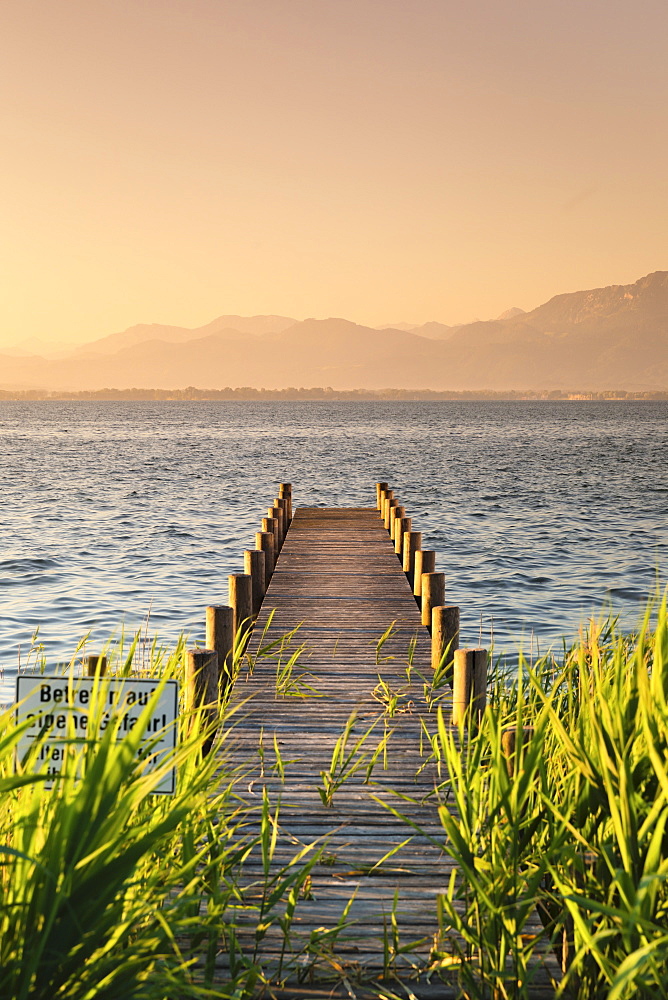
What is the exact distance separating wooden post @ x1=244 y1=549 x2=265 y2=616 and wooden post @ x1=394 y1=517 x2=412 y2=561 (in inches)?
121

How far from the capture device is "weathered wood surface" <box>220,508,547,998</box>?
12.9 feet

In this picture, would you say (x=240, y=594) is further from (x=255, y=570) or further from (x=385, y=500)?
(x=385, y=500)

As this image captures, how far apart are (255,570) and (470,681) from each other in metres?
4.96

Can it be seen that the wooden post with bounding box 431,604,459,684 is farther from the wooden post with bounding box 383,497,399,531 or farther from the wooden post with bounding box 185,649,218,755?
the wooden post with bounding box 383,497,399,531

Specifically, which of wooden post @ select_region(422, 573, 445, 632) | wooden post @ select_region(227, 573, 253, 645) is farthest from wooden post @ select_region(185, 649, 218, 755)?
wooden post @ select_region(422, 573, 445, 632)

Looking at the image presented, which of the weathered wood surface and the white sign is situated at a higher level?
A: the white sign

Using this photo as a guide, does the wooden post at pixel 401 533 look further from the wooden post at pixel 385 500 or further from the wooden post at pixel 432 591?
the wooden post at pixel 432 591

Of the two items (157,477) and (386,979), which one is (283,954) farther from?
(157,477)

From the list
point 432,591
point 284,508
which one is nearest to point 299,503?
point 284,508

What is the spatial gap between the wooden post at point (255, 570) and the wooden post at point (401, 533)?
3.07 metres

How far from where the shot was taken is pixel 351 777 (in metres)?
5.78

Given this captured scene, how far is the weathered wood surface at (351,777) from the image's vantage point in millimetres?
3926

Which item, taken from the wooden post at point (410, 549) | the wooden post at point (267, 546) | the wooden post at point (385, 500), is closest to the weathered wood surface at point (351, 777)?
the wooden post at point (267, 546)

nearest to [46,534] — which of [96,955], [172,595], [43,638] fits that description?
[172,595]
